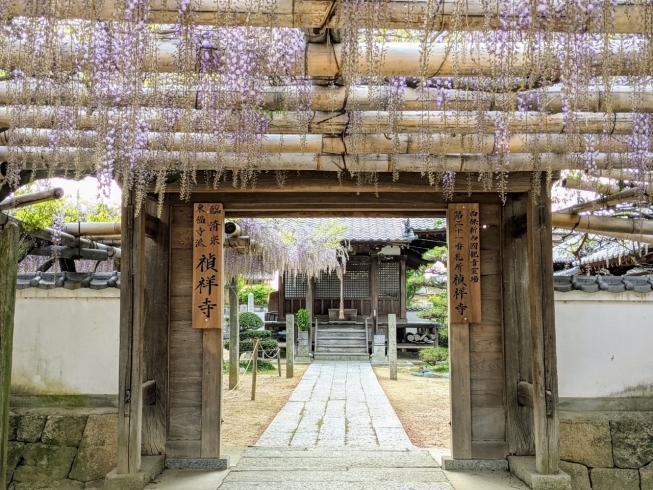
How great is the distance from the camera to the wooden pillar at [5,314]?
3006 millimetres

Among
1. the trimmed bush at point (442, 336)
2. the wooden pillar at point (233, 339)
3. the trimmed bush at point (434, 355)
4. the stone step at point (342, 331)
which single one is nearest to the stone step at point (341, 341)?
the stone step at point (342, 331)

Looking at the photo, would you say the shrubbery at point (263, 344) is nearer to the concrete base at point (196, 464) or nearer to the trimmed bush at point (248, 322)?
the trimmed bush at point (248, 322)

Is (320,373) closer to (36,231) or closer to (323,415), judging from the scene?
(323,415)

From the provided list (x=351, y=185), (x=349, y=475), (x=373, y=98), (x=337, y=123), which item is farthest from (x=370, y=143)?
(x=349, y=475)

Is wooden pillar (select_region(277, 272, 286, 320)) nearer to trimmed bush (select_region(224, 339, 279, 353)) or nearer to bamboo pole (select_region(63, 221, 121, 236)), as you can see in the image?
trimmed bush (select_region(224, 339, 279, 353))

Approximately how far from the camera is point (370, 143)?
342cm

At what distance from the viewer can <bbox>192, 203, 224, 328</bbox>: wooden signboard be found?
4469 millimetres

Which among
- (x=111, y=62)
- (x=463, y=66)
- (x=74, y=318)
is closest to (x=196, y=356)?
(x=74, y=318)

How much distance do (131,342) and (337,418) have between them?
3533 mm

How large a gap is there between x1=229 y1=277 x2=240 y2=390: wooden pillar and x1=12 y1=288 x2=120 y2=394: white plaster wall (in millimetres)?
4857

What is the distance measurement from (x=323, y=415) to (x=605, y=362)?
3543 millimetres

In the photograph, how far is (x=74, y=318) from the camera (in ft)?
15.6

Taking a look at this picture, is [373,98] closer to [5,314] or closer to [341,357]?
[5,314]

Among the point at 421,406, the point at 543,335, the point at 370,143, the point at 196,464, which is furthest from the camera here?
the point at 421,406
